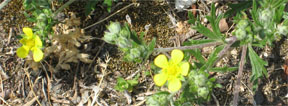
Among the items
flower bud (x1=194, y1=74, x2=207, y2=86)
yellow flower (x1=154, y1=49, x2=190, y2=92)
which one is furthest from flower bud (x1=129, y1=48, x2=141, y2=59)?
flower bud (x1=194, y1=74, x2=207, y2=86)

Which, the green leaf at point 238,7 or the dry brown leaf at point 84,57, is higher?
the green leaf at point 238,7

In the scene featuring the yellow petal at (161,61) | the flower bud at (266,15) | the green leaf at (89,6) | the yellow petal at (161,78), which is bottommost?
the yellow petal at (161,78)

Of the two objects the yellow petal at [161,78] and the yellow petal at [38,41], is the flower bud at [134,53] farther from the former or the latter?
the yellow petal at [38,41]

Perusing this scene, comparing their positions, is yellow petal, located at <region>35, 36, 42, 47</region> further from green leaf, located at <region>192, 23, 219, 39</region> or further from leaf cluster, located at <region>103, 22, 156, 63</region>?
green leaf, located at <region>192, 23, 219, 39</region>

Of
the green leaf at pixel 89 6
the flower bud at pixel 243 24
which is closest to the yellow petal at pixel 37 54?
the green leaf at pixel 89 6

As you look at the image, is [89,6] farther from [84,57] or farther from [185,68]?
[185,68]

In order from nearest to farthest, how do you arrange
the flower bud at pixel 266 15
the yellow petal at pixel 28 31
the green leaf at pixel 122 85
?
the flower bud at pixel 266 15
the yellow petal at pixel 28 31
the green leaf at pixel 122 85

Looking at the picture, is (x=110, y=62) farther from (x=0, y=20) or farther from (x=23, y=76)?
(x=0, y=20)

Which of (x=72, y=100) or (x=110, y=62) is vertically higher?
(x=110, y=62)

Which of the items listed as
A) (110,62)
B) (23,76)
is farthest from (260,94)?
(23,76)
